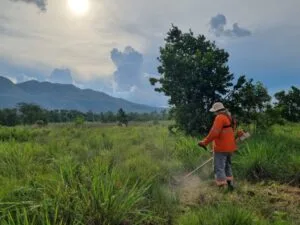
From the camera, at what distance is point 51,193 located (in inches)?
259

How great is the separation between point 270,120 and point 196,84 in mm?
3072

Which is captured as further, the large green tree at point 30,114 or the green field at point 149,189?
the large green tree at point 30,114

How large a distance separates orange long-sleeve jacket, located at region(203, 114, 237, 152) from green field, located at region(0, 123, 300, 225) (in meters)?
0.88

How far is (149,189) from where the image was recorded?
26.8 ft

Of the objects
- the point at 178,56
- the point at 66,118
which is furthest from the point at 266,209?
the point at 66,118

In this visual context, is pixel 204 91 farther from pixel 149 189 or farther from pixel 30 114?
pixel 30 114

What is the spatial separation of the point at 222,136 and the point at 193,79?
7564mm

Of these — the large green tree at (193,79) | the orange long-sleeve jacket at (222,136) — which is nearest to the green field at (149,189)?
the orange long-sleeve jacket at (222,136)

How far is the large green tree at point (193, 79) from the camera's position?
55.8 feet

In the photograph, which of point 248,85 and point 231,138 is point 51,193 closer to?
point 231,138

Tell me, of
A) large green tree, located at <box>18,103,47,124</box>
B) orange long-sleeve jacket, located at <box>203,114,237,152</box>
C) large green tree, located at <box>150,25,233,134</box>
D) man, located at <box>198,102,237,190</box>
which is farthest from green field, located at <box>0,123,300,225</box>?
large green tree, located at <box>18,103,47,124</box>

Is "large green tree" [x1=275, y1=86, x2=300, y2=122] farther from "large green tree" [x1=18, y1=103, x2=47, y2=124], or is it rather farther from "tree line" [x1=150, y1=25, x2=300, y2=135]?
"large green tree" [x1=18, y1=103, x2=47, y2=124]

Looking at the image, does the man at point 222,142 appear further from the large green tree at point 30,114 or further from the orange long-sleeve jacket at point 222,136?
the large green tree at point 30,114

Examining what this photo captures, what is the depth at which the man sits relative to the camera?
31.1 ft
